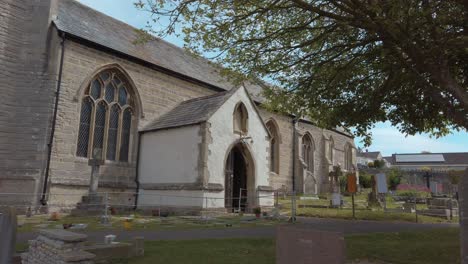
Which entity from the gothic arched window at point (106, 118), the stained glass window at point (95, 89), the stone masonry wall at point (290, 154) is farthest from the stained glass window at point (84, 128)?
the stone masonry wall at point (290, 154)

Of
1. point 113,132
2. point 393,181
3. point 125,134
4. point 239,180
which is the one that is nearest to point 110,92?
point 113,132

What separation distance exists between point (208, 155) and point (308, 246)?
36.4 ft

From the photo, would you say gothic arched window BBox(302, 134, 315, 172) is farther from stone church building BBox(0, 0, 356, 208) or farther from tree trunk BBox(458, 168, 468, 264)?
tree trunk BBox(458, 168, 468, 264)

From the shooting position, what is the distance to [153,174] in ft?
57.4

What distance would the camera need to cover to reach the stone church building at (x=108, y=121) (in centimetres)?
1480

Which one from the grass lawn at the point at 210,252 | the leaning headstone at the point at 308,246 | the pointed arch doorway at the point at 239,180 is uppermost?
the pointed arch doorway at the point at 239,180

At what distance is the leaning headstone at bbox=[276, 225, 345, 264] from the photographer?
14.6 ft

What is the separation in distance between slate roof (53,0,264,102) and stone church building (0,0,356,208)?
99mm

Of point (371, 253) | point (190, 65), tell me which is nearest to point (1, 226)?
point (371, 253)

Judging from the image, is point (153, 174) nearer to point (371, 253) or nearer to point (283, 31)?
point (283, 31)

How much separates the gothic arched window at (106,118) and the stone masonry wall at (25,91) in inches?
71.2

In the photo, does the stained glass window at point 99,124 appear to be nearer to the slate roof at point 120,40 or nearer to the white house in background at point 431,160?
the slate roof at point 120,40

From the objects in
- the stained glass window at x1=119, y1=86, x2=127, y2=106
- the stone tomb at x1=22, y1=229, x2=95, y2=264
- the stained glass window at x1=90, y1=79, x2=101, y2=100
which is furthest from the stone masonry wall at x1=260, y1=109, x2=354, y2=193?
the stone tomb at x1=22, y1=229, x2=95, y2=264

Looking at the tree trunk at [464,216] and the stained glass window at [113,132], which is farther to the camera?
the stained glass window at [113,132]
